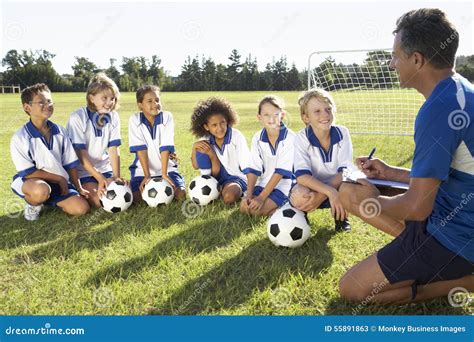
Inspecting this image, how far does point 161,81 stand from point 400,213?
1554 inches

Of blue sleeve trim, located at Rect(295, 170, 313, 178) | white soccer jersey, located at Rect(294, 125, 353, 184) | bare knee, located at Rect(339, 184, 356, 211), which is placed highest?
white soccer jersey, located at Rect(294, 125, 353, 184)

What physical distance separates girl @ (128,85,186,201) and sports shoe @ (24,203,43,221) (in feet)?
3.35

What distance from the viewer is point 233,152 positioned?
15.9ft

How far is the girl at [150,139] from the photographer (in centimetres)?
492

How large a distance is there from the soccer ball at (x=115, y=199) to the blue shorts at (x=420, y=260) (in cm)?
281

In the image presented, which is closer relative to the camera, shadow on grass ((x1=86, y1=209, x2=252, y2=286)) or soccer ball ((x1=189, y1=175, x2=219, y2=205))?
shadow on grass ((x1=86, y1=209, x2=252, y2=286))

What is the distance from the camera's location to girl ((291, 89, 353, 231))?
12.6ft

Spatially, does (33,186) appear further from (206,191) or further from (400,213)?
(400,213)

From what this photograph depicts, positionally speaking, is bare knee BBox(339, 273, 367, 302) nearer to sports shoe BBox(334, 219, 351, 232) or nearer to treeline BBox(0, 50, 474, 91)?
sports shoe BBox(334, 219, 351, 232)

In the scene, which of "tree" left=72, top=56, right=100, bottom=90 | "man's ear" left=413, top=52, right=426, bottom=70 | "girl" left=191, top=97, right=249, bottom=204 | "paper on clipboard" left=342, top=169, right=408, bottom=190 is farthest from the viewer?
"tree" left=72, top=56, right=100, bottom=90

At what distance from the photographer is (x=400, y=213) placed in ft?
7.77

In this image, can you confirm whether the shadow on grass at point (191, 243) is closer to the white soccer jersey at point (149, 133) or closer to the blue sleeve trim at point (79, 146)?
the white soccer jersey at point (149, 133)

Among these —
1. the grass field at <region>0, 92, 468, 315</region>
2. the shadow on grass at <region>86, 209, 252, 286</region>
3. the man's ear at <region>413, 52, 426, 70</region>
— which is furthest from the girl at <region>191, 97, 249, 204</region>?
the man's ear at <region>413, 52, 426, 70</region>

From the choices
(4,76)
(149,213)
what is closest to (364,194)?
(149,213)
